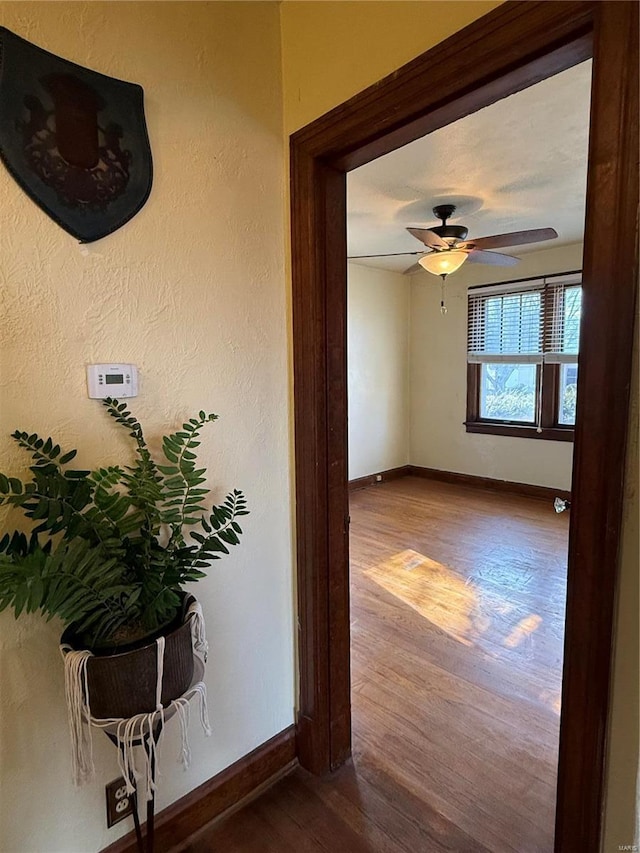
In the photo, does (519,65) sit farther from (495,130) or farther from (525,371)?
(525,371)

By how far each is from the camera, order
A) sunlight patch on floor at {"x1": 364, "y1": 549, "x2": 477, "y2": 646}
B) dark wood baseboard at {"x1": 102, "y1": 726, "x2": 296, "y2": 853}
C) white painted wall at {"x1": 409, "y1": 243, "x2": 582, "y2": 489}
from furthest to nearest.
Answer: white painted wall at {"x1": 409, "y1": 243, "x2": 582, "y2": 489} → sunlight patch on floor at {"x1": 364, "y1": 549, "x2": 477, "y2": 646} → dark wood baseboard at {"x1": 102, "y1": 726, "x2": 296, "y2": 853}

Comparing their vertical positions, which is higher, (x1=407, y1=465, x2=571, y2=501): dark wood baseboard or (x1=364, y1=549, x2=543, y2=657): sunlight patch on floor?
(x1=407, y1=465, x2=571, y2=501): dark wood baseboard

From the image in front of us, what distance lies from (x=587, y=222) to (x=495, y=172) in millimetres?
2090

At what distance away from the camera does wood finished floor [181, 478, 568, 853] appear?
1416mm

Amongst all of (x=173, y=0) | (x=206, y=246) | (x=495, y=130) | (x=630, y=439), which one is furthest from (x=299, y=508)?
(x=495, y=130)

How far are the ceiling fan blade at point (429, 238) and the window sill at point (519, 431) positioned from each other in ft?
8.07

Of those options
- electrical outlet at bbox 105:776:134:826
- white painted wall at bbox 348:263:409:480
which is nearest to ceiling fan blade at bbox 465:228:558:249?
white painted wall at bbox 348:263:409:480

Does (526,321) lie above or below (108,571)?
above

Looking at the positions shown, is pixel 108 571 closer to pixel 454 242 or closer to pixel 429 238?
pixel 429 238

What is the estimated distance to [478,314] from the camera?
510 cm

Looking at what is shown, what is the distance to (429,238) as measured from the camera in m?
2.86

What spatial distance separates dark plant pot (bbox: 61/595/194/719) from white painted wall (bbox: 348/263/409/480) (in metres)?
4.04

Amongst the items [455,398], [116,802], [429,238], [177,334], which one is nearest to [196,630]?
[116,802]

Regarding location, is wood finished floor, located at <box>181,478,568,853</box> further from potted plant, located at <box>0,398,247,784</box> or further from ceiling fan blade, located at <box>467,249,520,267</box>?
ceiling fan blade, located at <box>467,249,520,267</box>
